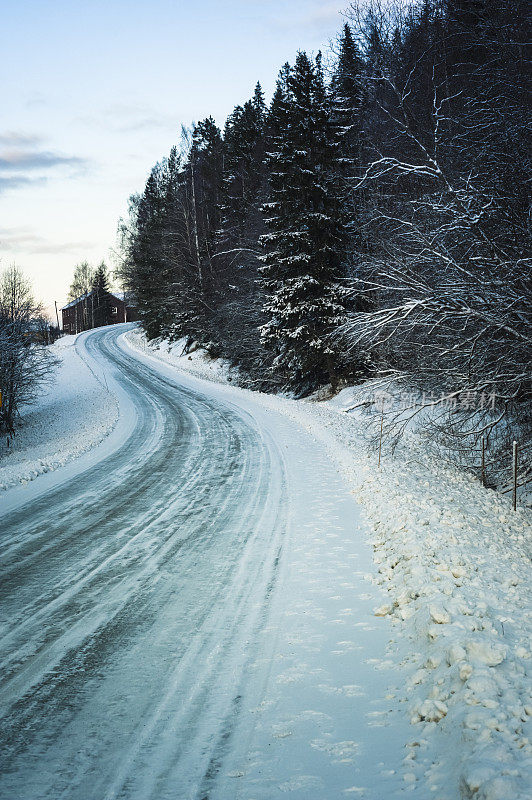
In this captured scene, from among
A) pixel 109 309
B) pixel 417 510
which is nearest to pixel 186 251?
pixel 417 510

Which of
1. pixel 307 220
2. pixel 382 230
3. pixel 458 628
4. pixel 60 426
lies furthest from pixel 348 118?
pixel 458 628

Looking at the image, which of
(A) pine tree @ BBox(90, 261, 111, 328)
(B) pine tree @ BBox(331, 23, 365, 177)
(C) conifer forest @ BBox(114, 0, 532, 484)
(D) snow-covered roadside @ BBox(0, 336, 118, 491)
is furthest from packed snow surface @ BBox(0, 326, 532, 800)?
(A) pine tree @ BBox(90, 261, 111, 328)

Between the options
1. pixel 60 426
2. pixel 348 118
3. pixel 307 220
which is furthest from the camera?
pixel 60 426

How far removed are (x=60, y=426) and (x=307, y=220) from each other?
15.5 meters

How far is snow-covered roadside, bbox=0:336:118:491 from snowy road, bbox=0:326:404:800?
137 inches

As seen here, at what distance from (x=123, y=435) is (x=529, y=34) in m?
13.6

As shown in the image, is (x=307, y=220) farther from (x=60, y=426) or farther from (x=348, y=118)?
(x=60, y=426)

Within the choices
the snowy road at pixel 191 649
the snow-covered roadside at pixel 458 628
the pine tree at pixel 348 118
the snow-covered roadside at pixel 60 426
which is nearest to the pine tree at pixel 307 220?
the pine tree at pixel 348 118

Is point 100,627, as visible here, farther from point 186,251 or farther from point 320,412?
point 186,251

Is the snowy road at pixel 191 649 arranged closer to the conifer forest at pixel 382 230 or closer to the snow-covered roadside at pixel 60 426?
the snow-covered roadside at pixel 60 426

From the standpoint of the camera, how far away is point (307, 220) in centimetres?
1955

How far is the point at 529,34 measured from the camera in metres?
8.62

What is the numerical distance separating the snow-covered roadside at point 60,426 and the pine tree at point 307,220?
856 cm

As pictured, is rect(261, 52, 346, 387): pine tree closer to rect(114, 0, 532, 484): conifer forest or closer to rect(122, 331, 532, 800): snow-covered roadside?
rect(114, 0, 532, 484): conifer forest
